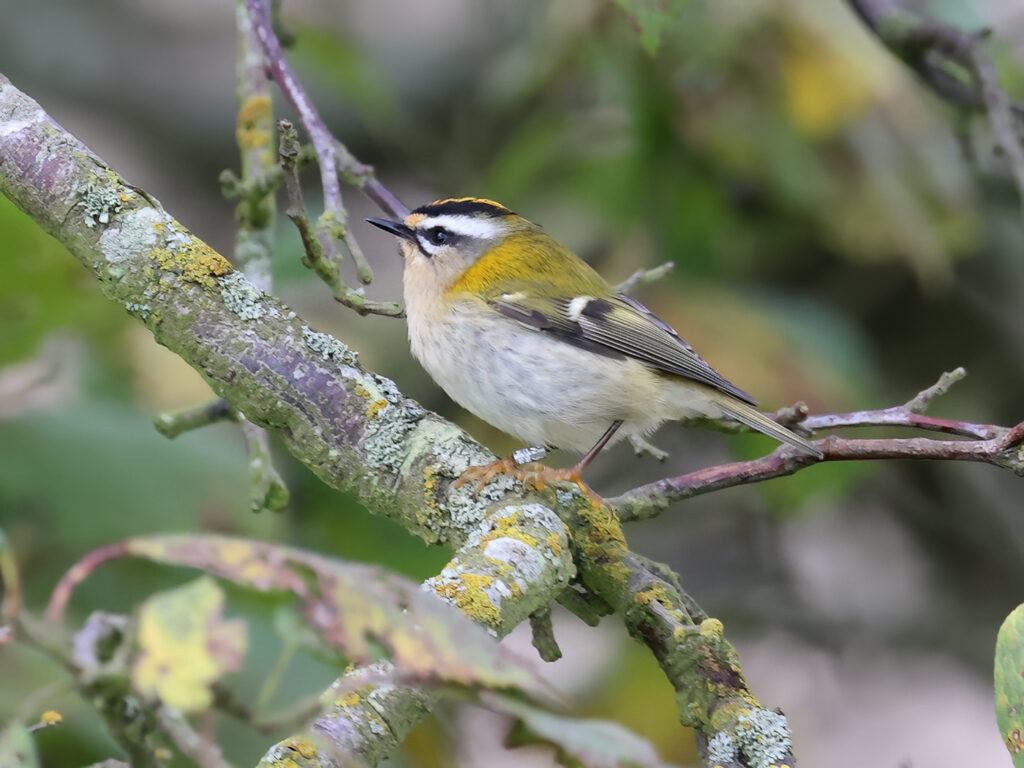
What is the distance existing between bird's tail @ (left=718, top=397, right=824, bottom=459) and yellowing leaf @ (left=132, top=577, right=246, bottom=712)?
121 centimetres

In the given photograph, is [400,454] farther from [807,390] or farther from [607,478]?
[607,478]

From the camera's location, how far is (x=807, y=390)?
10.5 ft

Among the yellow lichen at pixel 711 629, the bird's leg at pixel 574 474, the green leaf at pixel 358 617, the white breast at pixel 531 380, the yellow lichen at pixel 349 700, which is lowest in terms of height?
the green leaf at pixel 358 617

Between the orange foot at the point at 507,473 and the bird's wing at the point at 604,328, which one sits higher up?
the bird's wing at the point at 604,328

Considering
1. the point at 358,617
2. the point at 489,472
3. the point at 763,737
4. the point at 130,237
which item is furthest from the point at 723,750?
the point at 130,237

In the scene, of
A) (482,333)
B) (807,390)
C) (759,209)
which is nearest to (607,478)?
(807,390)

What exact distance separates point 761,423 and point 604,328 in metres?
0.53

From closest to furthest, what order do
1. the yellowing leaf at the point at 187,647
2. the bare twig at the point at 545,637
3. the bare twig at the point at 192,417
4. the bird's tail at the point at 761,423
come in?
the yellowing leaf at the point at 187,647, the bare twig at the point at 545,637, the bird's tail at the point at 761,423, the bare twig at the point at 192,417

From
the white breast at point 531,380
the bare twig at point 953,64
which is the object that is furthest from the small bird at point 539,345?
the bare twig at point 953,64

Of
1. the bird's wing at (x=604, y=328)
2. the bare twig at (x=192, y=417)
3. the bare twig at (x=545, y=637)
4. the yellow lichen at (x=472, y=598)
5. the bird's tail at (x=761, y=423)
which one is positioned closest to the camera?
the yellow lichen at (x=472, y=598)

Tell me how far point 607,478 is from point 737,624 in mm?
714

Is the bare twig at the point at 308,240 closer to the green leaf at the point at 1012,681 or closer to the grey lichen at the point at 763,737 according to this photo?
the grey lichen at the point at 763,737

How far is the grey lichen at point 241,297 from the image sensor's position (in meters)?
1.79

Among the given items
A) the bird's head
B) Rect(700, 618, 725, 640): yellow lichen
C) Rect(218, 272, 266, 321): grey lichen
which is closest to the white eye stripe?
the bird's head
